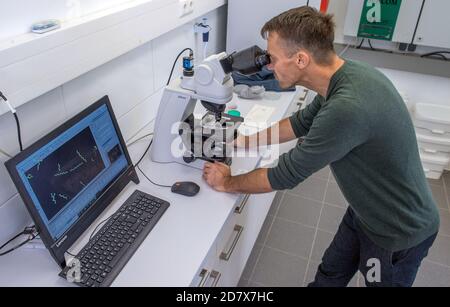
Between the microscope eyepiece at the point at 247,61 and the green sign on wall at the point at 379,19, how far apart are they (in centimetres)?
177

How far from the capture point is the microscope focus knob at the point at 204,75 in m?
1.28

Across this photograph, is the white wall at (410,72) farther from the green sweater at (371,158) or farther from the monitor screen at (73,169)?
the monitor screen at (73,169)

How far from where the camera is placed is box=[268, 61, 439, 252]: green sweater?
1100 millimetres

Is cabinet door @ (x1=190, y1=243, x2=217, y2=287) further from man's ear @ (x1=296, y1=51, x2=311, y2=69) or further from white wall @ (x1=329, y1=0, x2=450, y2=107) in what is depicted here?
white wall @ (x1=329, y1=0, x2=450, y2=107)

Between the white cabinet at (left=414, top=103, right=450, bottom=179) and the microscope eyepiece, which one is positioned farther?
the white cabinet at (left=414, top=103, right=450, bottom=179)

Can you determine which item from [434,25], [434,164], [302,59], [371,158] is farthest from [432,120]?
[302,59]

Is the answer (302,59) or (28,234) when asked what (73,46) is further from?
(302,59)

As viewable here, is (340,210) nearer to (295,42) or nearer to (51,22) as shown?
(295,42)

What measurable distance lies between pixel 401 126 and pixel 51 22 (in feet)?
3.81

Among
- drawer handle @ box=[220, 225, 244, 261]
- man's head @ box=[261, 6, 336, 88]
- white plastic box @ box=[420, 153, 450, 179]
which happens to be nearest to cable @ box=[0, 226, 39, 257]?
drawer handle @ box=[220, 225, 244, 261]

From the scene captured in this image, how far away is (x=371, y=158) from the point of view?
3.89 ft

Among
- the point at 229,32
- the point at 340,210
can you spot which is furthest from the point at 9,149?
the point at 340,210

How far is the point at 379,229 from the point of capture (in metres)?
1.30

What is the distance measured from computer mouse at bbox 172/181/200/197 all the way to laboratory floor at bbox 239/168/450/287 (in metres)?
0.90
